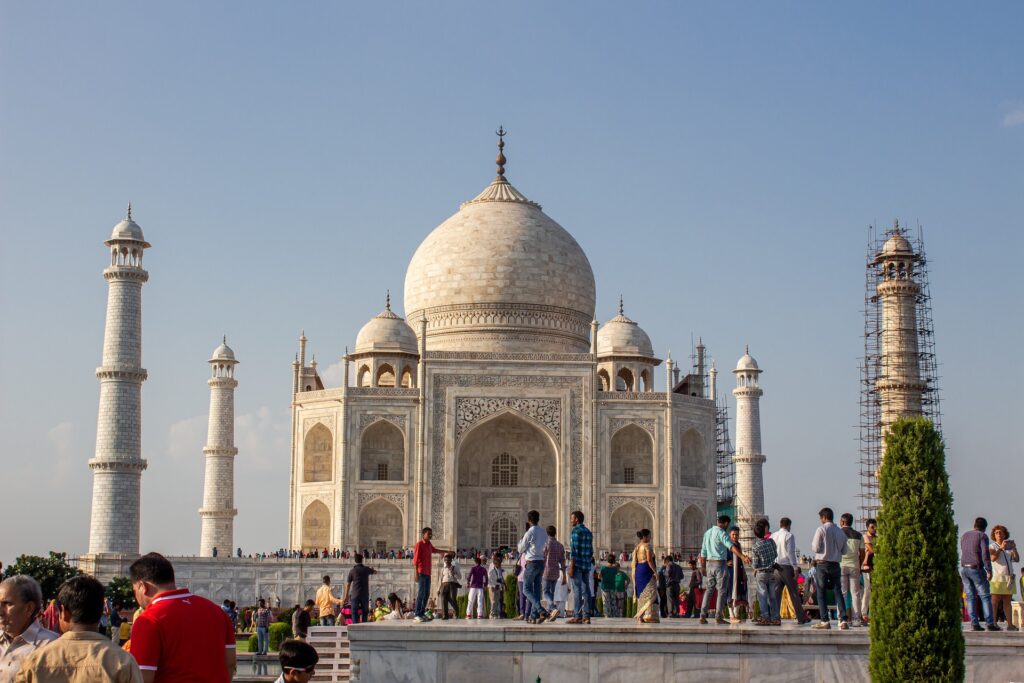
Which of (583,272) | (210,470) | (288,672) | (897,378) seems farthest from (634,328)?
(288,672)

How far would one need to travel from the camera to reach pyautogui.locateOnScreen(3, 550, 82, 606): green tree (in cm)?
2320

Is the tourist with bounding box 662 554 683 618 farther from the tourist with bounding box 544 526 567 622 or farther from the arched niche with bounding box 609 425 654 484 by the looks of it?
the arched niche with bounding box 609 425 654 484

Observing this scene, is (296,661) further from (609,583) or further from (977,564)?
(609,583)

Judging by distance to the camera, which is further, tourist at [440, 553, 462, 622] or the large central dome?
the large central dome

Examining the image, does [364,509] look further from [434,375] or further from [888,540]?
[888,540]

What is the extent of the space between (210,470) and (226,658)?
96.9 feet

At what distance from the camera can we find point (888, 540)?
11.1 metres

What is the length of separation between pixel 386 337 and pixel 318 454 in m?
3.29

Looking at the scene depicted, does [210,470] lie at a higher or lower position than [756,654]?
higher

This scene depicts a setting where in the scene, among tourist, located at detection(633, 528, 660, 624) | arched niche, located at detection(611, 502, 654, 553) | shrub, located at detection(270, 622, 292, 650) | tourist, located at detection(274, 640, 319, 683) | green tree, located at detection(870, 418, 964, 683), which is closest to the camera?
tourist, located at detection(274, 640, 319, 683)

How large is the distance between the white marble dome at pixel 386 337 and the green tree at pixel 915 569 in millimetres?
22341

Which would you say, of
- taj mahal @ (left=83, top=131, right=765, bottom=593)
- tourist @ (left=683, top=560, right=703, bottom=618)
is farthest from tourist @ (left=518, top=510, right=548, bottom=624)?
taj mahal @ (left=83, top=131, right=765, bottom=593)

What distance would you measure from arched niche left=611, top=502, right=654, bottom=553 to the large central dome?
4.94 metres

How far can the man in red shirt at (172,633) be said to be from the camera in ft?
17.0
